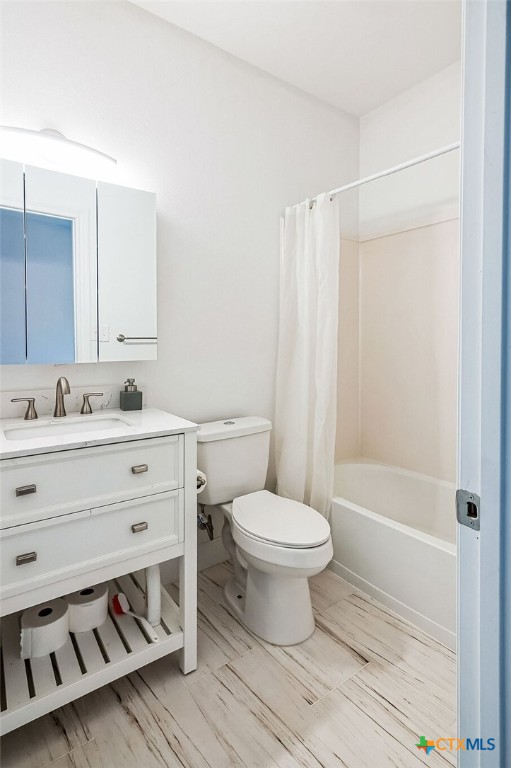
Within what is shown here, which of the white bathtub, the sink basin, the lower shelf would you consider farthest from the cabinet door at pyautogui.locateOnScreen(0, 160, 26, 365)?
the white bathtub

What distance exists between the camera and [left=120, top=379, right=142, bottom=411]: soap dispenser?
1.78m

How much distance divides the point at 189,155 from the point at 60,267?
86 cm

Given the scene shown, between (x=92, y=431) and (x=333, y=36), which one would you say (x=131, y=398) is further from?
(x=333, y=36)

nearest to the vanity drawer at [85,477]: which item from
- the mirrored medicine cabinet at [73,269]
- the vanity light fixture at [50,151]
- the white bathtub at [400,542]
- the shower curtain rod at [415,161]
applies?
the mirrored medicine cabinet at [73,269]

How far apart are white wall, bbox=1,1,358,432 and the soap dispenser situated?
0.26 ft


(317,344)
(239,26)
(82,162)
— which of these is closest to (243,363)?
(317,344)

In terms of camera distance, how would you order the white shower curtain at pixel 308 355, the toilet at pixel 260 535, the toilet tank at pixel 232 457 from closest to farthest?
the toilet at pixel 260 535, the toilet tank at pixel 232 457, the white shower curtain at pixel 308 355

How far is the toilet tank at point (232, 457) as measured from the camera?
188 cm

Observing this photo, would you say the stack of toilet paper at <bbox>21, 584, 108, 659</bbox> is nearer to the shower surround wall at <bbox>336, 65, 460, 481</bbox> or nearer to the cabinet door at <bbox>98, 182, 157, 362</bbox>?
the cabinet door at <bbox>98, 182, 157, 362</bbox>

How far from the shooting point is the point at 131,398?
178cm

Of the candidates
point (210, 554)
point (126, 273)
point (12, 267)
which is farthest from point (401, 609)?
point (12, 267)

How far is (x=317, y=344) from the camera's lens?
2143 mm

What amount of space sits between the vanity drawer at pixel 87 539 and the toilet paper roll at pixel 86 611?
0.30 m

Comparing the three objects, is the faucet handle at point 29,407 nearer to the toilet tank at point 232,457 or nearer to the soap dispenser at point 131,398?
the soap dispenser at point 131,398
